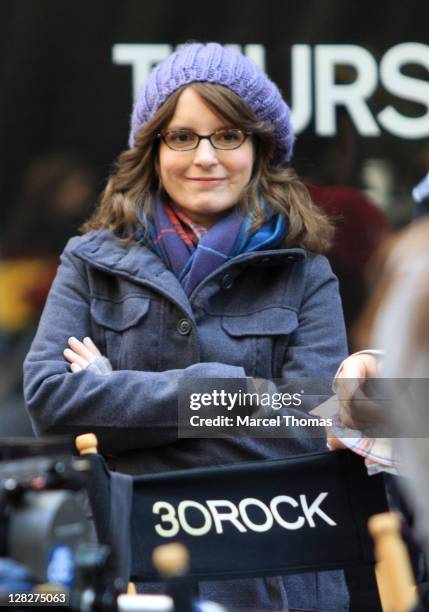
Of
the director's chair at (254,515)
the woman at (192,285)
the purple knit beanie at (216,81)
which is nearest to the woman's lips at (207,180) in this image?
the woman at (192,285)

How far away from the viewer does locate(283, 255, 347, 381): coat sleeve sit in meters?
2.79

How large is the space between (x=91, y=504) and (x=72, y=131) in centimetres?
182

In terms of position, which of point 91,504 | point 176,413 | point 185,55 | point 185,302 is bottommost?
point 91,504

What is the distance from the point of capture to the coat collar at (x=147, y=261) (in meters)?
2.84

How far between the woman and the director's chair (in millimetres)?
235

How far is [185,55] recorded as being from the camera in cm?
300

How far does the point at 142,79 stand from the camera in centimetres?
388

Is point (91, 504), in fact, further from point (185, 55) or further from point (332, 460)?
point (185, 55)

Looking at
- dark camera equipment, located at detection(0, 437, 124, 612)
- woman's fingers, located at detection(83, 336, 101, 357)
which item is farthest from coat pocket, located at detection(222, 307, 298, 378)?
dark camera equipment, located at detection(0, 437, 124, 612)

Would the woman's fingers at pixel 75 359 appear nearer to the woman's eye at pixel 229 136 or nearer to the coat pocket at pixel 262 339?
the coat pocket at pixel 262 339

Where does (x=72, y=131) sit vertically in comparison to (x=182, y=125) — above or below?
above

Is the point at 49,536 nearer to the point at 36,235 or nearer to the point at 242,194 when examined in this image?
the point at 242,194

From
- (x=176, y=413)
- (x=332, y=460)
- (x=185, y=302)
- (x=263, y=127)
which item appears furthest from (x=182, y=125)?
(x=332, y=460)

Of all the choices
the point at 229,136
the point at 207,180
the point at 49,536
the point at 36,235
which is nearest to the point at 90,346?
the point at 207,180
